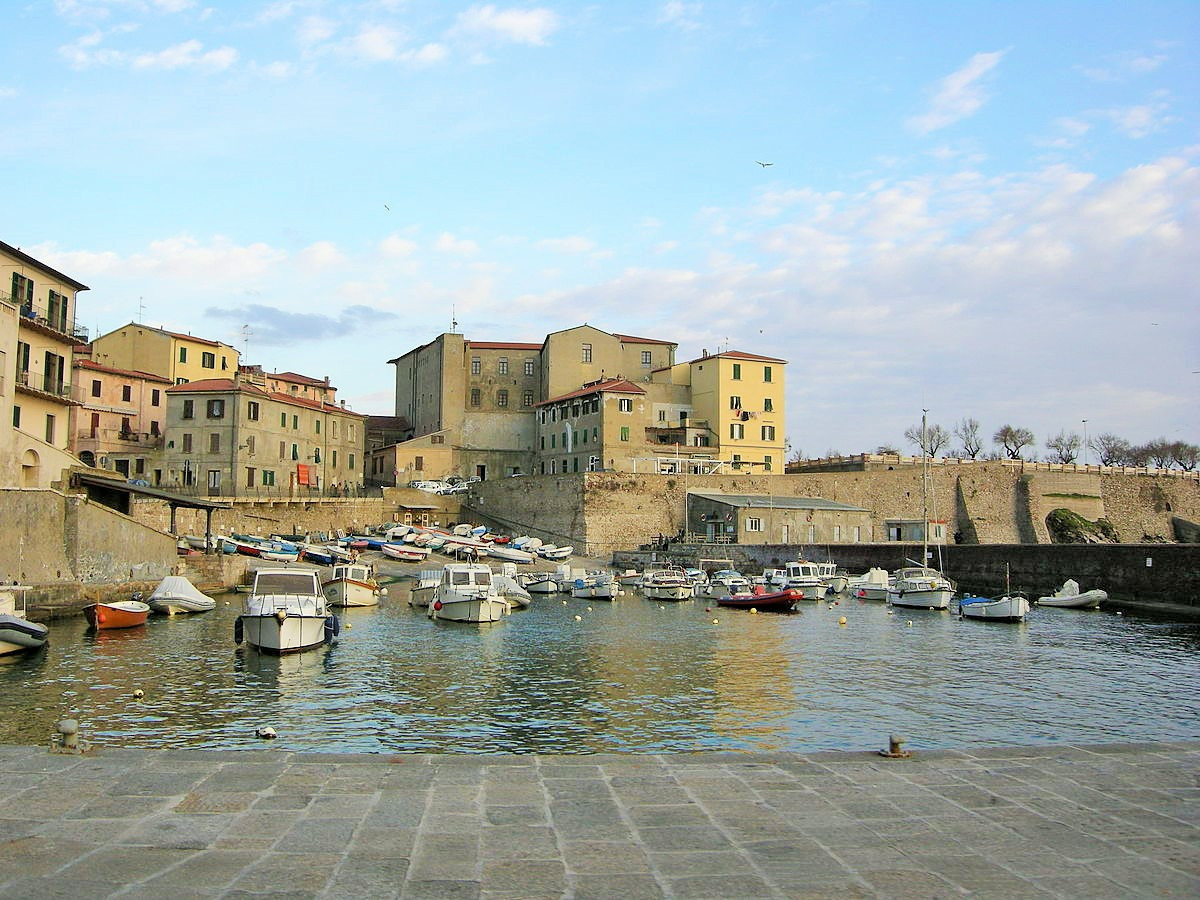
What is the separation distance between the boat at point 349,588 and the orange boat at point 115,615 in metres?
10.8

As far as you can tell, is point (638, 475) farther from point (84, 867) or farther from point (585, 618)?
point (84, 867)

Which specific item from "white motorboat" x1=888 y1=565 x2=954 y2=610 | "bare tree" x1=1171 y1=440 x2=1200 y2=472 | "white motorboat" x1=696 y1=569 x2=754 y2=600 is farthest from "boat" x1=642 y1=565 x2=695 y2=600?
"bare tree" x1=1171 y1=440 x2=1200 y2=472

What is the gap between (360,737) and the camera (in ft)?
52.5

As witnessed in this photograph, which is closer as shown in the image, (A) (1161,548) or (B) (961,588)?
(A) (1161,548)

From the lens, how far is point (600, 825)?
7047mm

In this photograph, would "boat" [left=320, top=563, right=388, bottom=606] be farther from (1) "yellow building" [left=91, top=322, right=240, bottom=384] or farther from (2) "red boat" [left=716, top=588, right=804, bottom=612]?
(1) "yellow building" [left=91, top=322, right=240, bottom=384]

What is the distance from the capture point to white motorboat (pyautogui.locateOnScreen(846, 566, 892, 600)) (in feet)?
163

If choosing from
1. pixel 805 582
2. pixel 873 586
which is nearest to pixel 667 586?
pixel 805 582

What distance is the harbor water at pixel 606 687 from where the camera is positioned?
647 inches

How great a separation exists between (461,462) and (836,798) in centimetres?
7312

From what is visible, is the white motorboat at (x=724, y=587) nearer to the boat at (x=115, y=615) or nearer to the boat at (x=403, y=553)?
the boat at (x=403, y=553)

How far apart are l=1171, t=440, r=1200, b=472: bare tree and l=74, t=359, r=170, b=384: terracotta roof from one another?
122442 mm

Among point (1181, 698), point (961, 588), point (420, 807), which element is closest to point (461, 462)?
point (961, 588)

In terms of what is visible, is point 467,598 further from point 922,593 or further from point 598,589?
point 922,593
